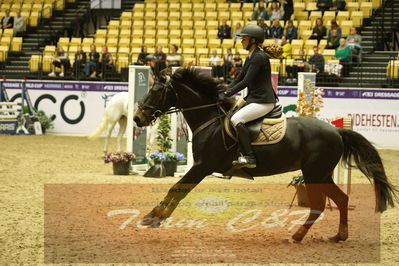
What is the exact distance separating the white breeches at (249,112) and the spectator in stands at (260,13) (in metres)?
14.5

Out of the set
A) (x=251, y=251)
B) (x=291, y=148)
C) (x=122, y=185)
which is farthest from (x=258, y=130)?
(x=122, y=185)

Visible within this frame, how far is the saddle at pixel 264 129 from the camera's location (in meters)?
7.15

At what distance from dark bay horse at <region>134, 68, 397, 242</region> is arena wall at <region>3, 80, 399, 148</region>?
10.7 metres

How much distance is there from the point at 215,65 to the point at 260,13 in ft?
11.4

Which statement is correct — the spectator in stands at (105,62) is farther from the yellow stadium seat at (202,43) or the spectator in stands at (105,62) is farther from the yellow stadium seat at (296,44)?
the yellow stadium seat at (296,44)

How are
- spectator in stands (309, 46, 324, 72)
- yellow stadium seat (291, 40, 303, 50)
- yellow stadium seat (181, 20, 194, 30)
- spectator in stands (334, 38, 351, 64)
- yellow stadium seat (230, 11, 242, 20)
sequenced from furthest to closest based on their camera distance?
yellow stadium seat (181, 20, 194, 30), yellow stadium seat (230, 11, 242, 20), yellow stadium seat (291, 40, 303, 50), spectator in stands (334, 38, 351, 64), spectator in stands (309, 46, 324, 72)

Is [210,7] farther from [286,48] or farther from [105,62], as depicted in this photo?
[286,48]

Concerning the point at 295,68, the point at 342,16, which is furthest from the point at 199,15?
Result: the point at 295,68

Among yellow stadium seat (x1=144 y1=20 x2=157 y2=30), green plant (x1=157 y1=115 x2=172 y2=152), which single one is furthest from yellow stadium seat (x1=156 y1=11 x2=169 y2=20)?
green plant (x1=157 y1=115 x2=172 y2=152)

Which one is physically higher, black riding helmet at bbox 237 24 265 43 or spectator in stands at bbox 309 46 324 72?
black riding helmet at bbox 237 24 265 43

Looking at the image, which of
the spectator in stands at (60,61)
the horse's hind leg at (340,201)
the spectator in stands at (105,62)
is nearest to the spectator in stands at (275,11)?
the spectator in stands at (105,62)

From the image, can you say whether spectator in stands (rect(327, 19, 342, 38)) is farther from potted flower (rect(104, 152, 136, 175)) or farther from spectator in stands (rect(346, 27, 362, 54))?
potted flower (rect(104, 152, 136, 175))

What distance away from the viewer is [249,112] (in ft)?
23.3

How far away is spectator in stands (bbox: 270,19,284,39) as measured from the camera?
66.2 ft
